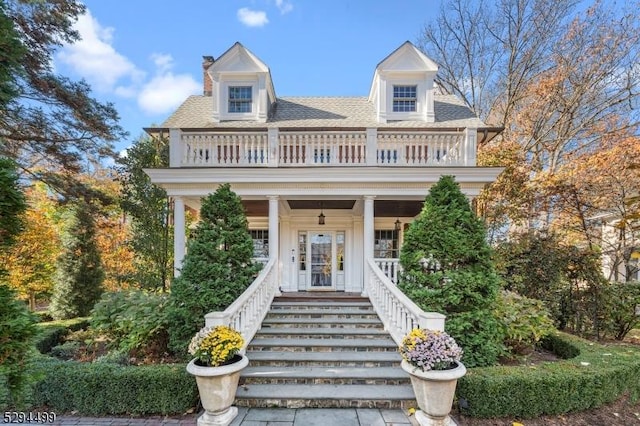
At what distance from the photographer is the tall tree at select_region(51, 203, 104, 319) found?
10.7m

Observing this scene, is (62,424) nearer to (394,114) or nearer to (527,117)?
(394,114)

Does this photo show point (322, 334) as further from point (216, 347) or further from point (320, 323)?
point (216, 347)

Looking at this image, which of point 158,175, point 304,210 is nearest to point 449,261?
point 304,210

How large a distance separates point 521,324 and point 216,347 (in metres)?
5.69

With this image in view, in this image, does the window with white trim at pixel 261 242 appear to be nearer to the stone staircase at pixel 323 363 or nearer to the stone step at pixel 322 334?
the stone staircase at pixel 323 363

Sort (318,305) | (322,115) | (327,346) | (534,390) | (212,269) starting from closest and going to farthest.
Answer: (534,390) → (327,346) → (212,269) → (318,305) → (322,115)

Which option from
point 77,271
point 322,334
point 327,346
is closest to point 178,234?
point 322,334

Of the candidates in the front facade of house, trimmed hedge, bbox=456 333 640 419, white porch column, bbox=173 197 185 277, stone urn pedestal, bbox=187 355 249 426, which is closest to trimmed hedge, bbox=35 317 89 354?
white porch column, bbox=173 197 185 277

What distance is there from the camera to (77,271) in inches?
428

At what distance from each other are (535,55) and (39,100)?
19287 millimetres

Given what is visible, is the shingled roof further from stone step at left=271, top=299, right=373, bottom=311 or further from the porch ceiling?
stone step at left=271, top=299, right=373, bottom=311

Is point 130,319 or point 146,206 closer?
point 130,319

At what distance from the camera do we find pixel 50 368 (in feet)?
15.1

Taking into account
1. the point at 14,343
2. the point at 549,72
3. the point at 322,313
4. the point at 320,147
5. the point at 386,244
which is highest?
the point at 549,72
